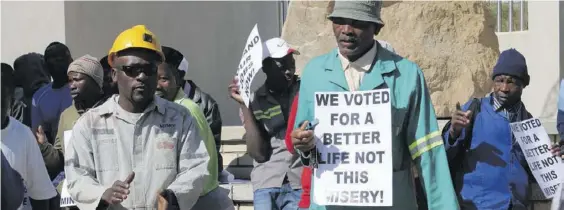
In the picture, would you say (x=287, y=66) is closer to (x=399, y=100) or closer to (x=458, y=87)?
(x=399, y=100)

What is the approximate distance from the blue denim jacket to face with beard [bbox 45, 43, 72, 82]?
365 cm

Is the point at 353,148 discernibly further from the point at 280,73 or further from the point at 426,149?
the point at 280,73

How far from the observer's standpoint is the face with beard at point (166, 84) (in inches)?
301

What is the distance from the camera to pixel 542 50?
12.4m

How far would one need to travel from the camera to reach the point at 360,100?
530 cm

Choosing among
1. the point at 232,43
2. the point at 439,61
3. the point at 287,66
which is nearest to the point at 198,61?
the point at 232,43

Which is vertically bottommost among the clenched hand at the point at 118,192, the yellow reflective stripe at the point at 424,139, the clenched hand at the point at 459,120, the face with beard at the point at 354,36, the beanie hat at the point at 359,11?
the clenched hand at the point at 118,192

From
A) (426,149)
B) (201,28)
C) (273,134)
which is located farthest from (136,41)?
(201,28)

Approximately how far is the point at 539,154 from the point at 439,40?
10.9 feet

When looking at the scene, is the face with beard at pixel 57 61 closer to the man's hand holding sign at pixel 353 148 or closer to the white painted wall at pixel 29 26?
the white painted wall at pixel 29 26

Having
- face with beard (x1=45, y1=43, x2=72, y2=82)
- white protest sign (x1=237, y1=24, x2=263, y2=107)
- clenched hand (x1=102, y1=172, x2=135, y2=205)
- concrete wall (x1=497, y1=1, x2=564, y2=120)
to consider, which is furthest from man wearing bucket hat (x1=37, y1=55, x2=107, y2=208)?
concrete wall (x1=497, y1=1, x2=564, y2=120)

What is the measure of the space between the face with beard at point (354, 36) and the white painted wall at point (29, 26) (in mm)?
7561

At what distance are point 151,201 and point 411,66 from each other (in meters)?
1.36

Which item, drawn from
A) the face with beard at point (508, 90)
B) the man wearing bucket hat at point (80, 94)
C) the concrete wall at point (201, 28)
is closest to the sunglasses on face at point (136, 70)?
the man wearing bucket hat at point (80, 94)
